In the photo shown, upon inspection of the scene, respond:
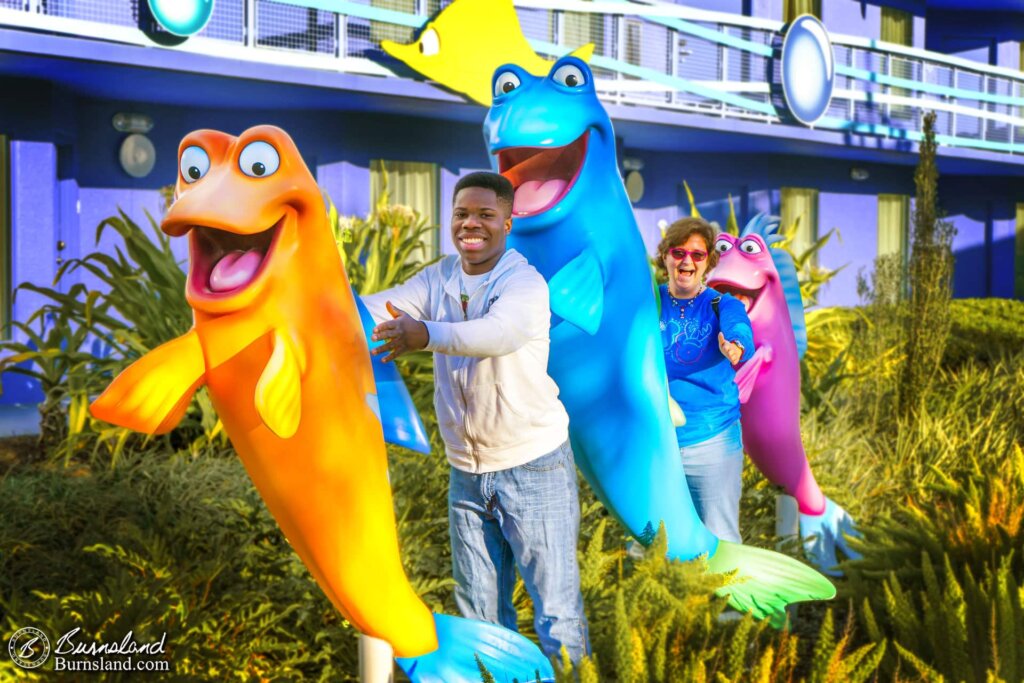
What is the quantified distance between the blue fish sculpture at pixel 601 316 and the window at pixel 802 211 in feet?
43.4

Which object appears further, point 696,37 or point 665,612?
point 696,37

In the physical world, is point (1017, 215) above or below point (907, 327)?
above

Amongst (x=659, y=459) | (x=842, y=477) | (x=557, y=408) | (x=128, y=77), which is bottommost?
(x=842, y=477)

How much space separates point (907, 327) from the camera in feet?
25.0

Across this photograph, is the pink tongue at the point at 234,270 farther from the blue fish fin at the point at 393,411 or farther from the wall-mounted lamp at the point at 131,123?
the wall-mounted lamp at the point at 131,123

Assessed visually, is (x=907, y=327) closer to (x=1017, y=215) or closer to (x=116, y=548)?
(x=116, y=548)

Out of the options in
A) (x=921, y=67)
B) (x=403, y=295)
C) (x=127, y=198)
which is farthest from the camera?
(x=921, y=67)

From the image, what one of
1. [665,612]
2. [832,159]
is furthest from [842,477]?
[832,159]

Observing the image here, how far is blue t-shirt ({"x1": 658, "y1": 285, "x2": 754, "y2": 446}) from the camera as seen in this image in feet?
12.1

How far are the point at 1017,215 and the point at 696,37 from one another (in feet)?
32.8

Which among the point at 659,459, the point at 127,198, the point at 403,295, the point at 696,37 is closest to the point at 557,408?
the point at 403,295

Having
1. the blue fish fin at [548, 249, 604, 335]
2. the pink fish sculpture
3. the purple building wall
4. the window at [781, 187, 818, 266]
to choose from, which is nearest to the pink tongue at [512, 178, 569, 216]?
the blue fish fin at [548, 249, 604, 335]

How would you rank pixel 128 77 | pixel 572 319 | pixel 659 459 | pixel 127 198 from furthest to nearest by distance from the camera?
pixel 127 198 < pixel 128 77 < pixel 659 459 < pixel 572 319

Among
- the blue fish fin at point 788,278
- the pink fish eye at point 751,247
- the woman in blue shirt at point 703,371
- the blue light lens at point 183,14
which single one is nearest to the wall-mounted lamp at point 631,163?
the blue light lens at point 183,14
